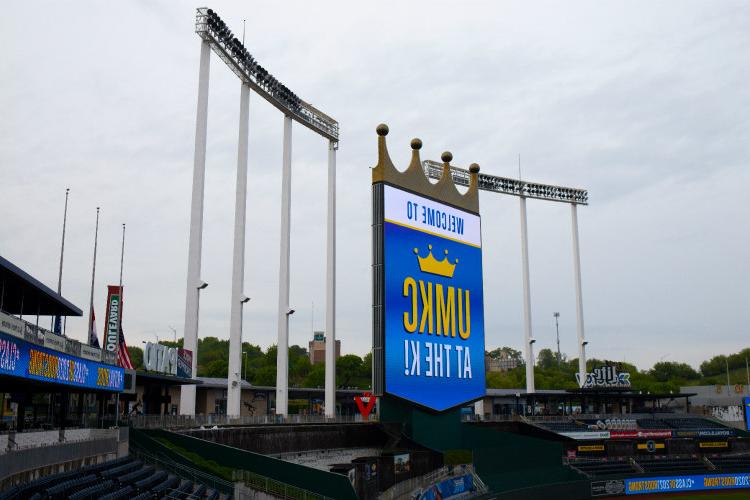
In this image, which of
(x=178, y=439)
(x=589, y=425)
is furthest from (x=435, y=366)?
(x=589, y=425)

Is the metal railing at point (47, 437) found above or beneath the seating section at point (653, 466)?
above

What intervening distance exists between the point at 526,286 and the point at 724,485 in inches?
890

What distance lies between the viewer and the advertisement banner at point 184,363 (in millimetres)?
38409

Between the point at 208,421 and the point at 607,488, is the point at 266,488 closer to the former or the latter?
the point at 208,421

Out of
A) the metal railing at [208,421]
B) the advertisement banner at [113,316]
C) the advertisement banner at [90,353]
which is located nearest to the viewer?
the advertisement banner at [90,353]

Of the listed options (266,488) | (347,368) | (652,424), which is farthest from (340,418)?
(347,368)

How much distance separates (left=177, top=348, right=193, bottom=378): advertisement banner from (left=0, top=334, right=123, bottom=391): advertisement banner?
240 inches

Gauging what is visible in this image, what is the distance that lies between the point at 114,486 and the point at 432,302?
22046 mm

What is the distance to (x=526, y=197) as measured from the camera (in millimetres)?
72250

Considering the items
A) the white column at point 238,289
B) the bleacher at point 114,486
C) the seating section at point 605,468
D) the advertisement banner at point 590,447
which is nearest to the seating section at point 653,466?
the seating section at point 605,468

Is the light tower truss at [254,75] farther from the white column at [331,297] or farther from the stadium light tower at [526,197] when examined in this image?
the stadium light tower at [526,197]

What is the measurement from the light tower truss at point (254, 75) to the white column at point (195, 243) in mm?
2204

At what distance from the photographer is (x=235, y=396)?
39812 millimetres

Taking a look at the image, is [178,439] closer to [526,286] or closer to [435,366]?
[435,366]
